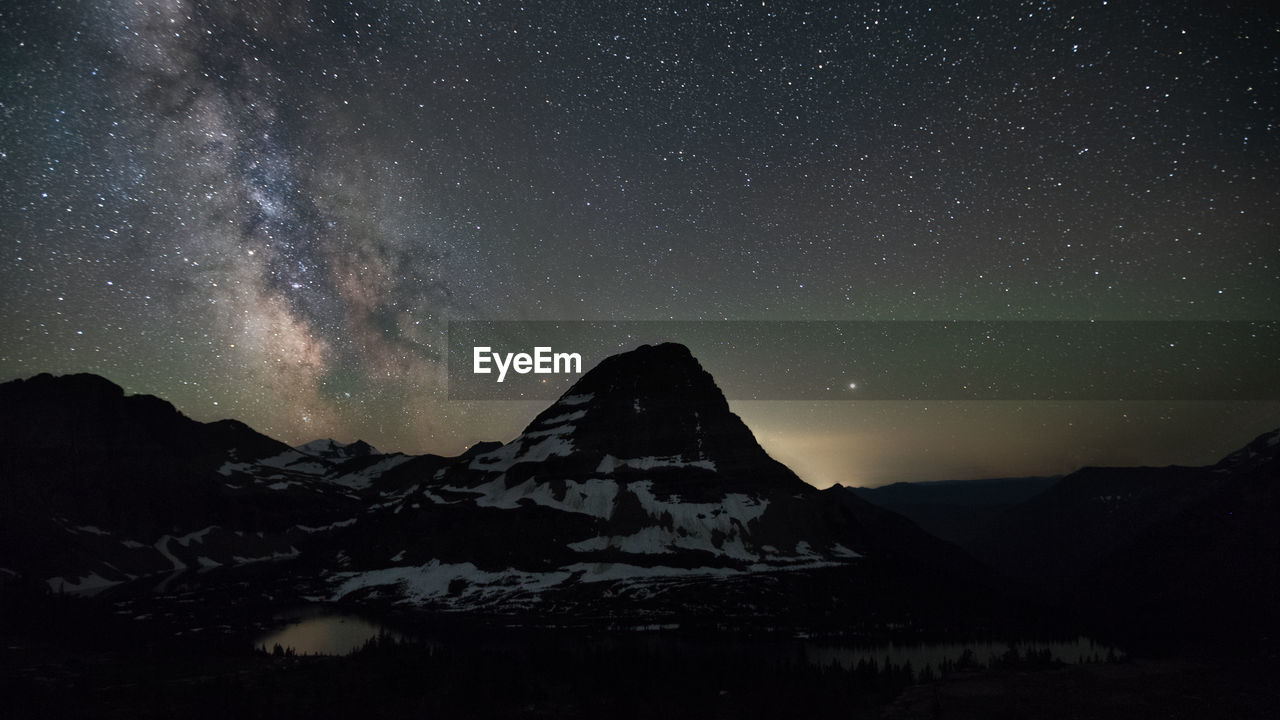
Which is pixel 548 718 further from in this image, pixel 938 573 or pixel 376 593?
pixel 938 573

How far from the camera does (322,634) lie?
113875mm

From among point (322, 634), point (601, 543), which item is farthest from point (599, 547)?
point (322, 634)

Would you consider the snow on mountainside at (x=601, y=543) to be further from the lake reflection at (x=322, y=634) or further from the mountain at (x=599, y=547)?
the lake reflection at (x=322, y=634)

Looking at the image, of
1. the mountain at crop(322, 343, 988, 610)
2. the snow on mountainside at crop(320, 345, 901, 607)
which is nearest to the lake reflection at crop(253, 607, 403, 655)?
the mountain at crop(322, 343, 988, 610)

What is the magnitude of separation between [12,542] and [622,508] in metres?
169

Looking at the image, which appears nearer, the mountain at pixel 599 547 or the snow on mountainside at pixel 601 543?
the mountain at pixel 599 547

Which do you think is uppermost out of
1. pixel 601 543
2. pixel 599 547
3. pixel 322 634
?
pixel 601 543

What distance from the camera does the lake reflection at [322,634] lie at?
317 feet

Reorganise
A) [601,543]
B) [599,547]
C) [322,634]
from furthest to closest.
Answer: [601,543], [599,547], [322,634]

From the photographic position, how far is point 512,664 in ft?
245

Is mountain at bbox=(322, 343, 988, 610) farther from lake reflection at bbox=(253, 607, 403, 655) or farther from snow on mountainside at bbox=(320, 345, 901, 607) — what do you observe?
lake reflection at bbox=(253, 607, 403, 655)

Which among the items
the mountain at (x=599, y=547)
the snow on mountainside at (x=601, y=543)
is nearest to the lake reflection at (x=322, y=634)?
the mountain at (x=599, y=547)

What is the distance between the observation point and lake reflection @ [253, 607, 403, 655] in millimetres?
96750

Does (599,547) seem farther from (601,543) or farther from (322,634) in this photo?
(322,634)
